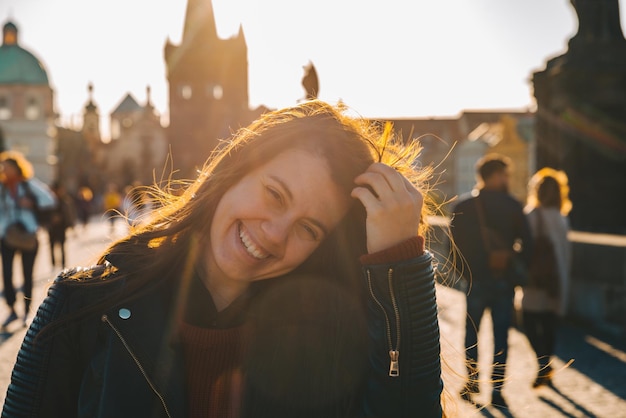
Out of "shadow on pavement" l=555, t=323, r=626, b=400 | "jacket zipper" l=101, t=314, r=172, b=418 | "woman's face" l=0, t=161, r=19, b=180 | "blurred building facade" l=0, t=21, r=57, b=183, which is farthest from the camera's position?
"blurred building facade" l=0, t=21, r=57, b=183

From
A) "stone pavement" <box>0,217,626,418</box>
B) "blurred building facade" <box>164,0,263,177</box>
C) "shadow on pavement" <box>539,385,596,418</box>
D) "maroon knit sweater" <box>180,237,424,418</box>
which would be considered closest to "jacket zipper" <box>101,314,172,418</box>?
"maroon knit sweater" <box>180,237,424,418</box>

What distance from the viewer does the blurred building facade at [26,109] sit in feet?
251

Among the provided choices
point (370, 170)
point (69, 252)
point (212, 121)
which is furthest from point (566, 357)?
point (212, 121)

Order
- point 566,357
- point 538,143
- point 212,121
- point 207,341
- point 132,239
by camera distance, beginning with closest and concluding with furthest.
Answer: point 207,341 → point 132,239 → point 566,357 → point 538,143 → point 212,121

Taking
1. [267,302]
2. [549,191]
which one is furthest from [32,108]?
[267,302]

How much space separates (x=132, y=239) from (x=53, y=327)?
38 cm

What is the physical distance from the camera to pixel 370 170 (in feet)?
6.13

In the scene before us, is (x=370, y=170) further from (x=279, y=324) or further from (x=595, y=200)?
(x=595, y=200)

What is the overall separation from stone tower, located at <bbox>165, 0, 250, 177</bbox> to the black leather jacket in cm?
5876

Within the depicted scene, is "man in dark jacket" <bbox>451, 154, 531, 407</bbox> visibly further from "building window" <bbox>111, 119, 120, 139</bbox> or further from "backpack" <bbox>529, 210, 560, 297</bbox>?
"building window" <bbox>111, 119, 120, 139</bbox>

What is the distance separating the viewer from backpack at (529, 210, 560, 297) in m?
6.68

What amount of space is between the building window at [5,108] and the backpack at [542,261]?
255 feet

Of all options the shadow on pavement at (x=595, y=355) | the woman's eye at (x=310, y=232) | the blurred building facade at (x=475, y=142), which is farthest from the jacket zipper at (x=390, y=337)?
the blurred building facade at (x=475, y=142)

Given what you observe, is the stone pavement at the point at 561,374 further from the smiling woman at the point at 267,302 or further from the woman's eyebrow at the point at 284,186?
the woman's eyebrow at the point at 284,186
